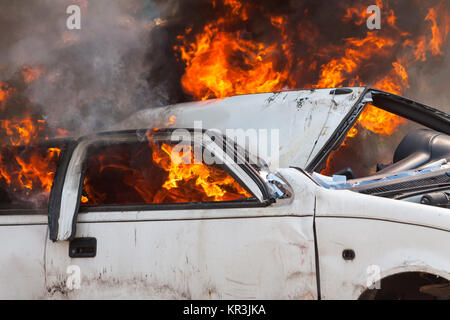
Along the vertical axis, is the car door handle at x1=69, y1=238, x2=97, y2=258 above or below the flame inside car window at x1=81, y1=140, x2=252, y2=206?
below

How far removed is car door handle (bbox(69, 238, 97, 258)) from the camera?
2963mm

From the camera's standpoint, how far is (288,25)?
33.3 feet

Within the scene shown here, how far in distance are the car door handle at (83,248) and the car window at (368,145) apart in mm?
3257

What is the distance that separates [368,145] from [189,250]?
6359 millimetres

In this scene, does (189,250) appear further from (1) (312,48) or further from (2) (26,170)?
(1) (312,48)

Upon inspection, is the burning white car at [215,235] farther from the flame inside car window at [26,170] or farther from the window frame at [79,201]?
the flame inside car window at [26,170]

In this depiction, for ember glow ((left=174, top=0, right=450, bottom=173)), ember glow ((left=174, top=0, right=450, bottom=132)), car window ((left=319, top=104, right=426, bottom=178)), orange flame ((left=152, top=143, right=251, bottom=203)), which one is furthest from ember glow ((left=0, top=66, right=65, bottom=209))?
ember glow ((left=174, top=0, right=450, bottom=173))

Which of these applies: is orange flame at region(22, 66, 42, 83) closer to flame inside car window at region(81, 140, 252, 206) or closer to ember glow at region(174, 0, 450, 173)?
ember glow at region(174, 0, 450, 173)

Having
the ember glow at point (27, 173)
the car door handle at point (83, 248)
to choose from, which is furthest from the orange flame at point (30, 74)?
the car door handle at point (83, 248)

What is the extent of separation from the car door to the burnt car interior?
85 cm

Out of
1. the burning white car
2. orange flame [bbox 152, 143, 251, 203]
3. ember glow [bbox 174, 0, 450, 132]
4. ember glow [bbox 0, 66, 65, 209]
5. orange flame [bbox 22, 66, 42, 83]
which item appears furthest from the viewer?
ember glow [bbox 174, 0, 450, 132]

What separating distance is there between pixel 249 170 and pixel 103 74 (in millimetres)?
6052
